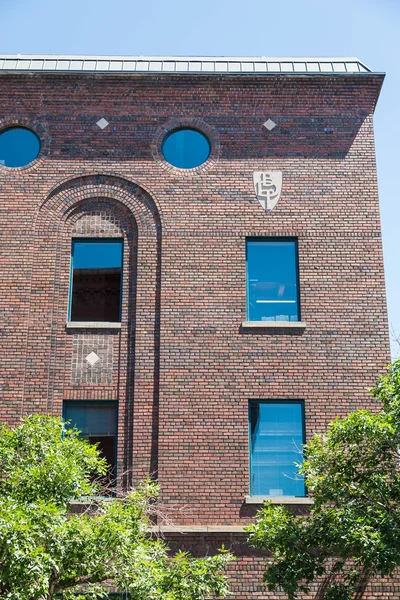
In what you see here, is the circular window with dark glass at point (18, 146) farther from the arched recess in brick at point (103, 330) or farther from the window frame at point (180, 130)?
the window frame at point (180, 130)

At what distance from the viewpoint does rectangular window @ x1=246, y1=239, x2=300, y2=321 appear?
770 inches

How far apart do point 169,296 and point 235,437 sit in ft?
11.5

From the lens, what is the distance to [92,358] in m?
19.0

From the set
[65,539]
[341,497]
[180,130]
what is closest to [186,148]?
[180,130]

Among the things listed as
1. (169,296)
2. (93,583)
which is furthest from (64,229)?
(93,583)

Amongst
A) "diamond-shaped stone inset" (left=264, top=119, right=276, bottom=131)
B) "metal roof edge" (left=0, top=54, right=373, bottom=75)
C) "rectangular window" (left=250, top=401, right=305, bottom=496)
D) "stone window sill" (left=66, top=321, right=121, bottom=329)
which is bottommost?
"rectangular window" (left=250, top=401, right=305, bottom=496)

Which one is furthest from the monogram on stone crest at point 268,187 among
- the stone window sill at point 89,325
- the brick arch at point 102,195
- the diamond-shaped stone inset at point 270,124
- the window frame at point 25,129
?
the window frame at point 25,129

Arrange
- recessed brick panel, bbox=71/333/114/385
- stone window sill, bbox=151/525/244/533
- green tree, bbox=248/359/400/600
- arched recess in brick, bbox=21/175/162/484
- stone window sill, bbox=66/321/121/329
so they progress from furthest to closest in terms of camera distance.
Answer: stone window sill, bbox=66/321/121/329 < recessed brick panel, bbox=71/333/114/385 < arched recess in brick, bbox=21/175/162/484 < stone window sill, bbox=151/525/244/533 < green tree, bbox=248/359/400/600

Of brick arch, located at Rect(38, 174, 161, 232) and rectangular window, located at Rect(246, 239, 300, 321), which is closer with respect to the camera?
rectangular window, located at Rect(246, 239, 300, 321)

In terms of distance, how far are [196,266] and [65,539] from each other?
8.59 metres

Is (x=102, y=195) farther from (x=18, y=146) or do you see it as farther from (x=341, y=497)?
(x=341, y=497)

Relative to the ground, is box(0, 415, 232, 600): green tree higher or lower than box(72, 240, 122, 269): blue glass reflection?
lower

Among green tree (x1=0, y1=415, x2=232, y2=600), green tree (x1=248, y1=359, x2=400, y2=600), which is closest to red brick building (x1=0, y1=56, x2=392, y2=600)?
green tree (x1=248, y1=359, x2=400, y2=600)

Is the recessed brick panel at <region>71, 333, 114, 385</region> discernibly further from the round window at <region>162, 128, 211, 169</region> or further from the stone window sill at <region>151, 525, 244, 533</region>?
the round window at <region>162, 128, 211, 169</region>
